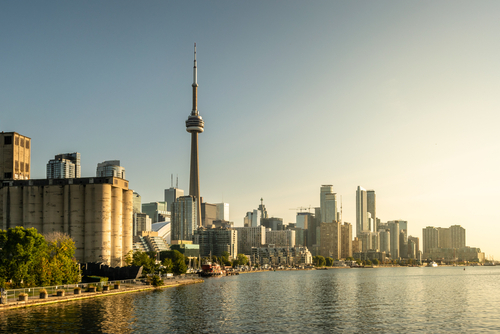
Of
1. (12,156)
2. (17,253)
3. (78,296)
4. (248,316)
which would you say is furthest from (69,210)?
(248,316)

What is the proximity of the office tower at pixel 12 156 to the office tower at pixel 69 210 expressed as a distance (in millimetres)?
8510

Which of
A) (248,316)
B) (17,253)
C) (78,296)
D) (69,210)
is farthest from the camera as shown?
(69,210)

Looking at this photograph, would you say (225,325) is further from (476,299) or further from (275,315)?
(476,299)

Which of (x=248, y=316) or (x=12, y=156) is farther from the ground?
(x=12, y=156)

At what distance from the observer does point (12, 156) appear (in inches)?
7298

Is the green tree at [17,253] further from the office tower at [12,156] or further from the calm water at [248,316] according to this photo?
the office tower at [12,156]

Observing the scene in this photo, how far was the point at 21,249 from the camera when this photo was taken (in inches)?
3745

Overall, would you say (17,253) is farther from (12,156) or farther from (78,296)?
(12,156)

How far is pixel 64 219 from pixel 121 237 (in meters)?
23.0

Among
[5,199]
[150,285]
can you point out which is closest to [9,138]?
[5,199]

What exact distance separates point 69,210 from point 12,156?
35.1 m

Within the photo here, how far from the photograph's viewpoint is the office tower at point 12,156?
185500mm

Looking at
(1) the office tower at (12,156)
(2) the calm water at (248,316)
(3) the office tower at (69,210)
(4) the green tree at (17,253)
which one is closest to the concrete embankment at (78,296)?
(2) the calm water at (248,316)

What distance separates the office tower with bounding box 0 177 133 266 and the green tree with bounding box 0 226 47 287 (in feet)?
231
